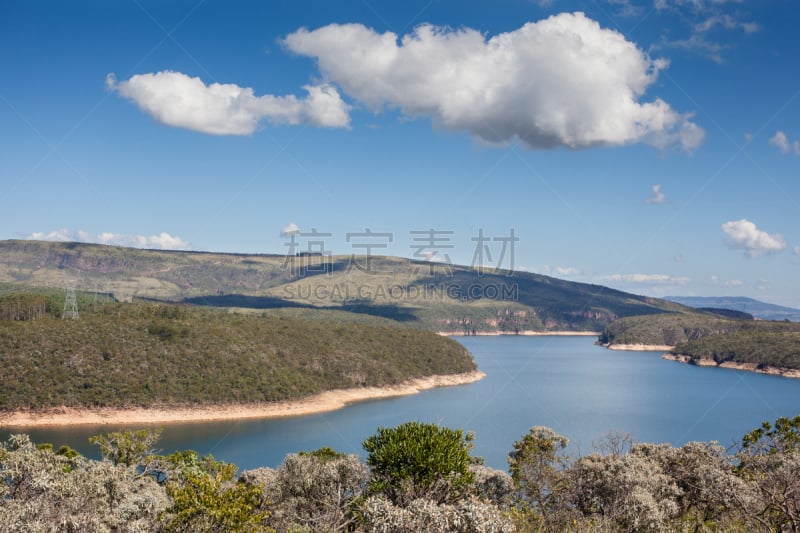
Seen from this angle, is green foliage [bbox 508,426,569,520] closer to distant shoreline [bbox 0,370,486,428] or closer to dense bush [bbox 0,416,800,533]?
dense bush [bbox 0,416,800,533]

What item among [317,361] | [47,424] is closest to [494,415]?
[317,361]

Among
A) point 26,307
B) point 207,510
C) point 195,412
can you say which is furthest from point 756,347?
point 207,510

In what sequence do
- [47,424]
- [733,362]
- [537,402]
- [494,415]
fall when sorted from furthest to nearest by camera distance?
[733,362] < [537,402] < [494,415] < [47,424]

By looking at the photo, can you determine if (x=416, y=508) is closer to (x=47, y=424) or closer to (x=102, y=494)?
(x=102, y=494)

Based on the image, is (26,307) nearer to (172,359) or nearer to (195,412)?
(172,359)

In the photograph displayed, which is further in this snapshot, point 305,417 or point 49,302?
point 49,302

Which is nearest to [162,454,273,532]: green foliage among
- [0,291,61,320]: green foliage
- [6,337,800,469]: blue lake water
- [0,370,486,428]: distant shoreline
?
[6,337,800,469]: blue lake water

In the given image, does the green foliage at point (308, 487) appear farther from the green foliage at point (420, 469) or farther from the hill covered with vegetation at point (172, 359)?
the hill covered with vegetation at point (172, 359)
